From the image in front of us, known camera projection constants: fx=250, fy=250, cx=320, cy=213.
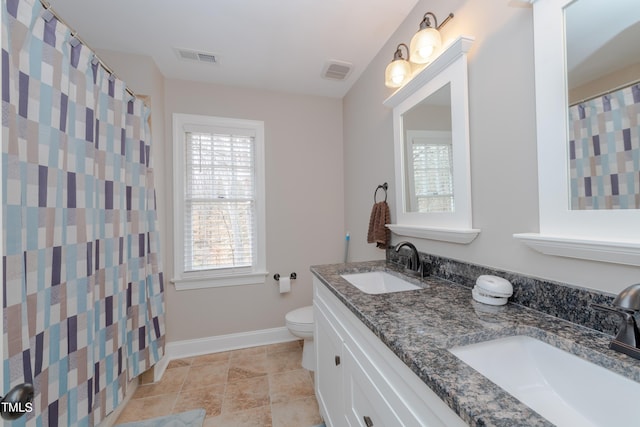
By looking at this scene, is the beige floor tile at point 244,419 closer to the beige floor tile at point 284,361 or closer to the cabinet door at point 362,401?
the beige floor tile at point 284,361

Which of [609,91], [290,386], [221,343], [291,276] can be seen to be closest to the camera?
[609,91]

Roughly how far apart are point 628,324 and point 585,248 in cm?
20

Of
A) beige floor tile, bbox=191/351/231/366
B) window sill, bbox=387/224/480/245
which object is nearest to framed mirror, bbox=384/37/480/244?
window sill, bbox=387/224/480/245

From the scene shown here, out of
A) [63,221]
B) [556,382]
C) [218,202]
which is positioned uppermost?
[218,202]

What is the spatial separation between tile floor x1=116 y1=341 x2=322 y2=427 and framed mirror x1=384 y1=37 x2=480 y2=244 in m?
1.32

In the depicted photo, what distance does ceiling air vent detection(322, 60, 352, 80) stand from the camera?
6.63ft

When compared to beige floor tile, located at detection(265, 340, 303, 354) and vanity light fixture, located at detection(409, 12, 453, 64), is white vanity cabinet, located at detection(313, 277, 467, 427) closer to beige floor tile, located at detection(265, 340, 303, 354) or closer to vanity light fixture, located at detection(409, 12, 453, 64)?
beige floor tile, located at detection(265, 340, 303, 354)

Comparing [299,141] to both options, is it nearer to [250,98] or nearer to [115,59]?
[250,98]

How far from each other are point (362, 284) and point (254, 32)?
1793 mm

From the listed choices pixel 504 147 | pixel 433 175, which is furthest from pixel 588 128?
pixel 433 175

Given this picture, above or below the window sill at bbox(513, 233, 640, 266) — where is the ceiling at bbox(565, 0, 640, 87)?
above

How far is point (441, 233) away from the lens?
1233 millimetres

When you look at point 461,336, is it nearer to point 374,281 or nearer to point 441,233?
point 441,233

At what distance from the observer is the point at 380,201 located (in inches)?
75.8
